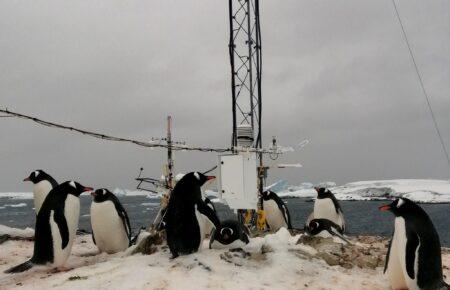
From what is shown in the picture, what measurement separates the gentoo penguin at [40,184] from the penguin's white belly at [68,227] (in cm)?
277

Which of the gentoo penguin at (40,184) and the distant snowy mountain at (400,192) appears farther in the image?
the distant snowy mountain at (400,192)

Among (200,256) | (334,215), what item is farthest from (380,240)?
(200,256)

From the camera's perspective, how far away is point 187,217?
738cm

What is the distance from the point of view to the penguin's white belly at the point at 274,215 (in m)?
15.2

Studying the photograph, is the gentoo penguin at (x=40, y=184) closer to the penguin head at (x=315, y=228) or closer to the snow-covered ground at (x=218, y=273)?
the snow-covered ground at (x=218, y=273)

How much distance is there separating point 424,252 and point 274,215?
9270 millimetres

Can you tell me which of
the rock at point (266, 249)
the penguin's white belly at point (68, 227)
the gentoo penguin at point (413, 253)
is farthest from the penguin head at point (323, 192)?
the penguin's white belly at point (68, 227)

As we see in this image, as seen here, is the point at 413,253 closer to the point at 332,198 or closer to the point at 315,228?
the point at 315,228

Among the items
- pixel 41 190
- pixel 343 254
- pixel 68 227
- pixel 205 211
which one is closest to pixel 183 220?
pixel 205 211

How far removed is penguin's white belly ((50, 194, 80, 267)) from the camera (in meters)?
7.47

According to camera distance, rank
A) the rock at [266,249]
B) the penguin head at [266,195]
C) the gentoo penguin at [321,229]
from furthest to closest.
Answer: the penguin head at [266,195] < the gentoo penguin at [321,229] < the rock at [266,249]

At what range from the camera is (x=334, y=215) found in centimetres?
1414

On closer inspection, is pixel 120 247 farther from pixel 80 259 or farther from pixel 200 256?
pixel 200 256

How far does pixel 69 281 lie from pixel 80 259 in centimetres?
282
